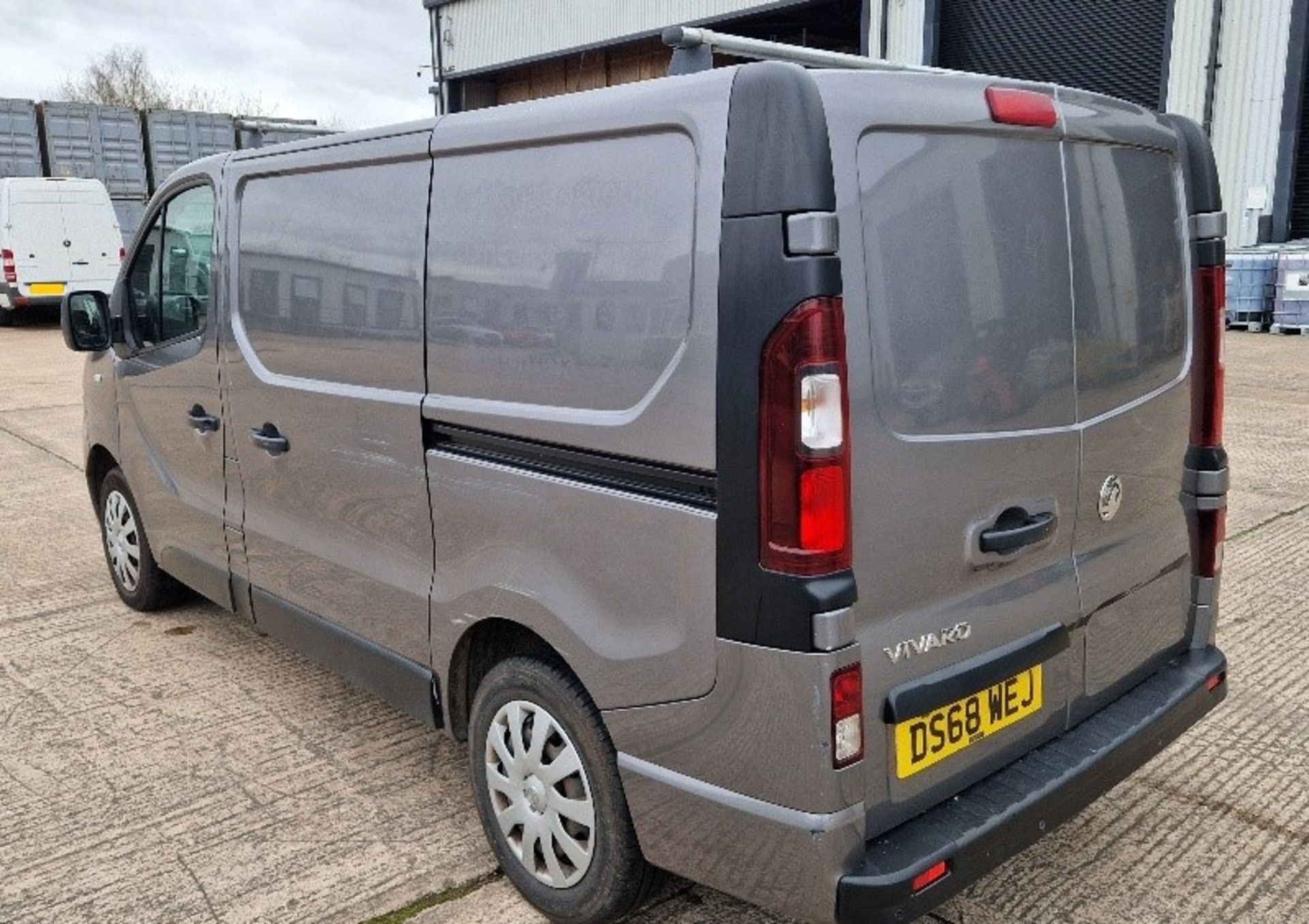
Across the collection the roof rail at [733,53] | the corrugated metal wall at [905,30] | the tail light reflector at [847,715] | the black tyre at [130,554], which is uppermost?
the corrugated metal wall at [905,30]

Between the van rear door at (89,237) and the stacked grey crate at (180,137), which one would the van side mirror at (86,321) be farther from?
the stacked grey crate at (180,137)

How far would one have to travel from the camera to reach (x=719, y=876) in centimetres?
213

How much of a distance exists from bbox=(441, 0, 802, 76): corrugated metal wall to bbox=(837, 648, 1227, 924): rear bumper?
1934 cm

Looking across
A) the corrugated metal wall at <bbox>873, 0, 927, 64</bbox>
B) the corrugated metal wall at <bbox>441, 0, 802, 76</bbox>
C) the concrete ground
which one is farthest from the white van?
the concrete ground

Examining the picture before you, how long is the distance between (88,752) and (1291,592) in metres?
4.73

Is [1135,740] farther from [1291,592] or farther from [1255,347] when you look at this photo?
[1255,347]

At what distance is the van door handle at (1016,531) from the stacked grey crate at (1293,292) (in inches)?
546

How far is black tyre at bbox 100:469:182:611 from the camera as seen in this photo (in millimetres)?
4531

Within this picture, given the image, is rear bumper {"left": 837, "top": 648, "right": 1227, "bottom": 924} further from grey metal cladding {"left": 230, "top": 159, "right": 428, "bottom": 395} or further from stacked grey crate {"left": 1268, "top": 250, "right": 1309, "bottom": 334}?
stacked grey crate {"left": 1268, "top": 250, "right": 1309, "bottom": 334}

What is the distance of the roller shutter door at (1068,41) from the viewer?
16609mm

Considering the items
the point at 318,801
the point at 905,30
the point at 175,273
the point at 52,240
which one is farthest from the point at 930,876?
the point at 905,30

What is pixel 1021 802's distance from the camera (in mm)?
2238

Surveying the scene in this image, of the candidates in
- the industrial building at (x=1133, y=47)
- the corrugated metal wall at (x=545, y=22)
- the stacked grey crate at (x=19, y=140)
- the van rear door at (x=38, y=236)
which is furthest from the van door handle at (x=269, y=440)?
the stacked grey crate at (x=19, y=140)

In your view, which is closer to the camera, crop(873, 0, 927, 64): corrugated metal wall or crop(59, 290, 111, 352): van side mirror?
crop(59, 290, 111, 352): van side mirror
